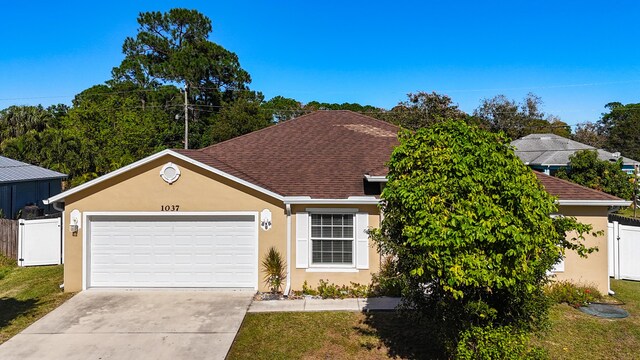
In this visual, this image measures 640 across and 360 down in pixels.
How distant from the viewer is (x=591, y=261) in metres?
10.9

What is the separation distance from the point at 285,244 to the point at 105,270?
5.15 m

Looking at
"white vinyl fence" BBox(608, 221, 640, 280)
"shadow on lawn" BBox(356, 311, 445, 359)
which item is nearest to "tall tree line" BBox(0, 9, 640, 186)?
"white vinyl fence" BBox(608, 221, 640, 280)

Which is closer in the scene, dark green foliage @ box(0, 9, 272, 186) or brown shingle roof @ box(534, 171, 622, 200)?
brown shingle roof @ box(534, 171, 622, 200)

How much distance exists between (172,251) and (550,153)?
30.3 metres

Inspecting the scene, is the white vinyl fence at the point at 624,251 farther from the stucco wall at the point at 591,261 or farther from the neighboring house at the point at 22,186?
the neighboring house at the point at 22,186

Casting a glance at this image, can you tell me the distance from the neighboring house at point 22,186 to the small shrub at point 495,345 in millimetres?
18876

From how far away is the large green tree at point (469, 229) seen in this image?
18.1 feet

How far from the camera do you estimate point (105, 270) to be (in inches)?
447

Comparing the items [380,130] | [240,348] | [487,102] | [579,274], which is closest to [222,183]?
[240,348]

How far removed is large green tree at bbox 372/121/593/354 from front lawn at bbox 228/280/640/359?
141cm

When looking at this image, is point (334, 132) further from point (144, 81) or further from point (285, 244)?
point (144, 81)

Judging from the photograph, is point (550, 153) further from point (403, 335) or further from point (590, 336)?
point (403, 335)

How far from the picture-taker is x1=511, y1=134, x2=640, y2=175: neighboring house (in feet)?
95.5

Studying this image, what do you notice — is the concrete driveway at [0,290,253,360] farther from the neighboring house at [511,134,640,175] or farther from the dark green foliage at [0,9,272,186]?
the neighboring house at [511,134,640,175]
